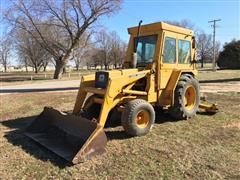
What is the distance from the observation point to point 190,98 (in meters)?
9.71

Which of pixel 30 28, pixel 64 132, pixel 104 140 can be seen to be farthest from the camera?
pixel 30 28

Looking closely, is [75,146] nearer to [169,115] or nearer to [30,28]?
[169,115]

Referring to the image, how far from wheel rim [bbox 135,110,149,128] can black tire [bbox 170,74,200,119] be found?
139cm

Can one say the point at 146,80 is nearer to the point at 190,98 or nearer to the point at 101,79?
the point at 101,79

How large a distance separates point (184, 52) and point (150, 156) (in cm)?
397

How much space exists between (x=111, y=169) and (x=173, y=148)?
1.58 meters

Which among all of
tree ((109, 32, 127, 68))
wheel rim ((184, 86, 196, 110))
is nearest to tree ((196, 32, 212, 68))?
tree ((109, 32, 127, 68))

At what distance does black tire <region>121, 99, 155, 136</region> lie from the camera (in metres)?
7.28

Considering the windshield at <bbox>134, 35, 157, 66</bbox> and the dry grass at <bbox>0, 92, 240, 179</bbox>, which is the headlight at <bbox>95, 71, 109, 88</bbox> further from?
the windshield at <bbox>134, 35, 157, 66</bbox>

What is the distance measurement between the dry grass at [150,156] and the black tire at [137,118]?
0.58 feet

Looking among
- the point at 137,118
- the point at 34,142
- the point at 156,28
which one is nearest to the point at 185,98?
the point at 156,28

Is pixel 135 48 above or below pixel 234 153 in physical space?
above

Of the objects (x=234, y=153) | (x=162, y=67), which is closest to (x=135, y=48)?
(x=162, y=67)

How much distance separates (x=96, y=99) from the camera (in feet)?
26.2
